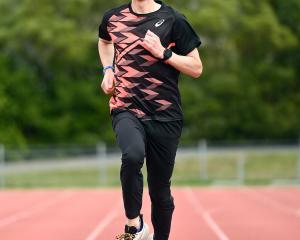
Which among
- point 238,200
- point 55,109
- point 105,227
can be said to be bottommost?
point 55,109

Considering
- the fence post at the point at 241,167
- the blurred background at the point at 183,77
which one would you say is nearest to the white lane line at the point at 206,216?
the fence post at the point at 241,167

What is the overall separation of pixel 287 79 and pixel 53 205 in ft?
94.0

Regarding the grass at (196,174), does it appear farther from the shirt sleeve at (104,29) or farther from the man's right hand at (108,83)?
the man's right hand at (108,83)

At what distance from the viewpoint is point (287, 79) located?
40469mm

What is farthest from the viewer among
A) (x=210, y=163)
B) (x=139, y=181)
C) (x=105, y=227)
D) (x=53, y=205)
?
(x=210, y=163)

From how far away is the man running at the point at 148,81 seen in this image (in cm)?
445

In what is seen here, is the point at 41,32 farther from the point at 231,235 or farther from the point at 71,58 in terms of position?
the point at 231,235

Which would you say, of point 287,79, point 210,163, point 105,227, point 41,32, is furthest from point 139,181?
point 287,79

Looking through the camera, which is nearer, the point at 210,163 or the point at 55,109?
the point at 210,163

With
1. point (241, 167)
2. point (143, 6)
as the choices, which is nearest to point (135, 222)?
point (143, 6)

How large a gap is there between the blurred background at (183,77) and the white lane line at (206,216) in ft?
61.4

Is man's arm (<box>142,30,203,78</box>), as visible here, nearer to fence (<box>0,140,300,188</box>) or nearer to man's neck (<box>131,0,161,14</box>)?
man's neck (<box>131,0,161,14</box>)

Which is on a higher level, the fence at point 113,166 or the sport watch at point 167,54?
the sport watch at point 167,54

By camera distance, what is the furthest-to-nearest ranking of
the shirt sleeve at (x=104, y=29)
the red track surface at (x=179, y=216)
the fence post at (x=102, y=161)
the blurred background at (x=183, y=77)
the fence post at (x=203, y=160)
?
the blurred background at (x=183, y=77), the fence post at (x=203, y=160), the fence post at (x=102, y=161), the red track surface at (x=179, y=216), the shirt sleeve at (x=104, y=29)
